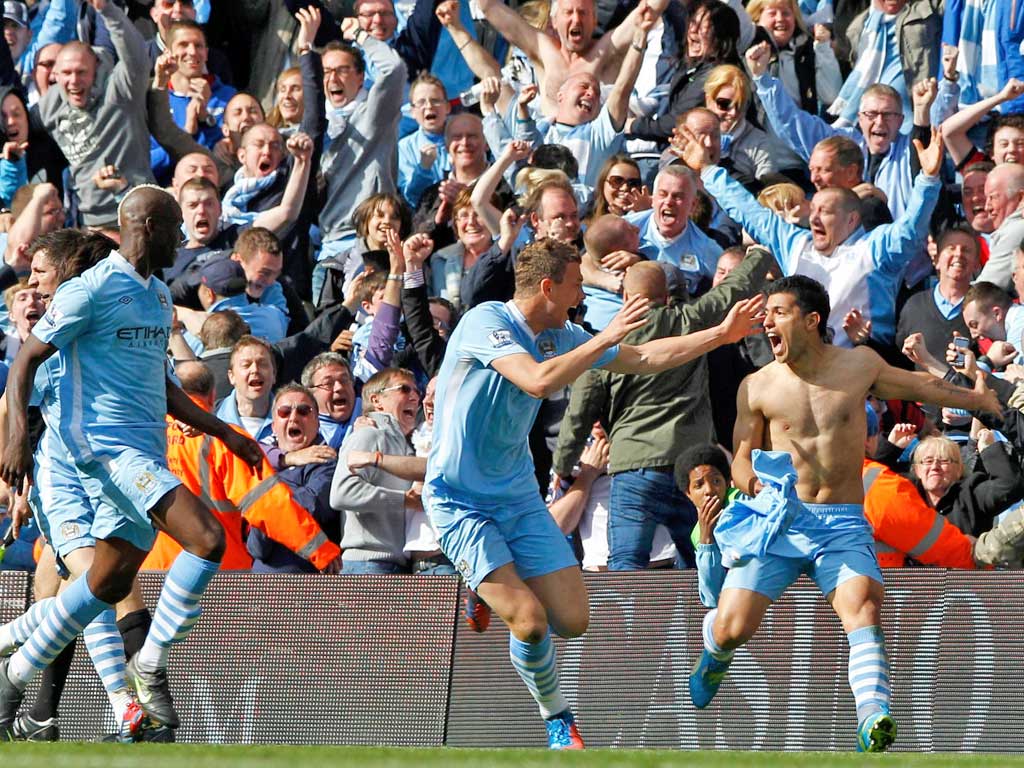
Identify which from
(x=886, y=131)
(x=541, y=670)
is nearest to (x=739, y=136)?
(x=886, y=131)

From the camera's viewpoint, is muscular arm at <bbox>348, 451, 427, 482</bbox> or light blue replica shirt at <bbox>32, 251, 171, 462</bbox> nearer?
light blue replica shirt at <bbox>32, 251, 171, 462</bbox>

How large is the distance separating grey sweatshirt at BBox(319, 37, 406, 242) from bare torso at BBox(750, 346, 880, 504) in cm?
566

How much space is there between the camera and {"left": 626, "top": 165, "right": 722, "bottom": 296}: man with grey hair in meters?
11.4

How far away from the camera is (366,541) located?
34.4 ft

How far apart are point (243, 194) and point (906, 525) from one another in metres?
6.59

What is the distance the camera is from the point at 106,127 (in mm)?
14523

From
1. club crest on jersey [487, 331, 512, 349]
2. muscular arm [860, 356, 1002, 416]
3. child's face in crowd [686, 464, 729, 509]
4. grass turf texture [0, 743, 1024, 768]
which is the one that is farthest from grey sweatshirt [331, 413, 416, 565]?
grass turf texture [0, 743, 1024, 768]

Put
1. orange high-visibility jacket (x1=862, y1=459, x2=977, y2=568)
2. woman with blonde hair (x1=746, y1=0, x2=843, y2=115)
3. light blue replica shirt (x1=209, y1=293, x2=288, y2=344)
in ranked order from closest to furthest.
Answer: orange high-visibility jacket (x1=862, y1=459, x2=977, y2=568) → light blue replica shirt (x1=209, y1=293, x2=288, y2=344) → woman with blonde hair (x1=746, y1=0, x2=843, y2=115)

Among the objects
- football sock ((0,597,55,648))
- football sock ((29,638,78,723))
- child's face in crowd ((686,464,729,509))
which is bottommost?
football sock ((29,638,78,723))

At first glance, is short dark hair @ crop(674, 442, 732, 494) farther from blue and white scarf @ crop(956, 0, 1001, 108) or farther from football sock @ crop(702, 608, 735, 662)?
blue and white scarf @ crop(956, 0, 1001, 108)

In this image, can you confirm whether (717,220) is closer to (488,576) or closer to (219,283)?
(219,283)

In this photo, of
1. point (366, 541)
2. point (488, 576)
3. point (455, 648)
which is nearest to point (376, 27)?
point (366, 541)

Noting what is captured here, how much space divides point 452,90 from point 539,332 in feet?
23.3

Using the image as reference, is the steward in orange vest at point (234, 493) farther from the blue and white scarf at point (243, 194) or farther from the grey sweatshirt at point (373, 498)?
the blue and white scarf at point (243, 194)
